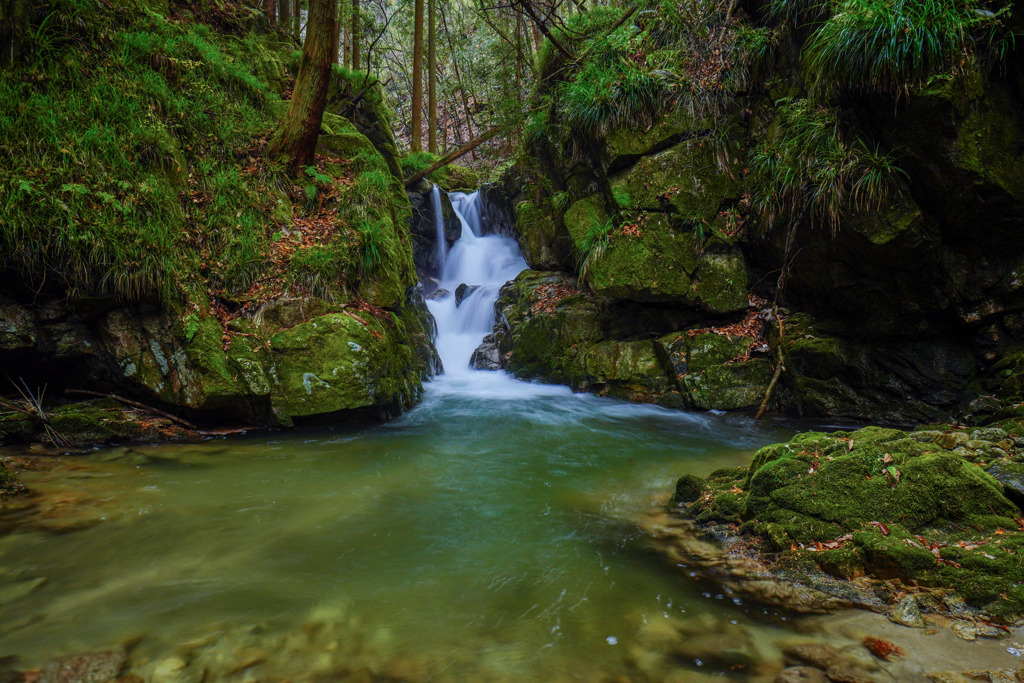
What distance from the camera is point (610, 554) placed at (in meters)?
3.19

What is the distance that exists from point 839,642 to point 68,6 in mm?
10027

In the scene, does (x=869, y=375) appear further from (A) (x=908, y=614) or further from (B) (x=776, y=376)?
(A) (x=908, y=614)

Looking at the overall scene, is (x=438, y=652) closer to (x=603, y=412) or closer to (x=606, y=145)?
(x=603, y=412)

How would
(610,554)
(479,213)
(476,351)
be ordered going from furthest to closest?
(479,213) < (476,351) < (610,554)

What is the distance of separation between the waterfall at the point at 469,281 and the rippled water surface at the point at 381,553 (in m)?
5.14

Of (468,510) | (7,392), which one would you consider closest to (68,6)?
(7,392)

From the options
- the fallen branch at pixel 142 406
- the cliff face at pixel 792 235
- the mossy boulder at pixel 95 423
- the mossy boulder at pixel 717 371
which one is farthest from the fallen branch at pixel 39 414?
the mossy boulder at pixel 717 371

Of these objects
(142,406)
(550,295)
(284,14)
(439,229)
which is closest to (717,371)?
(550,295)

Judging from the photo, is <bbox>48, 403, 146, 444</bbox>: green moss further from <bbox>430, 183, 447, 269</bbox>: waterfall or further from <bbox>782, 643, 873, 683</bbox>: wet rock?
<bbox>430, 183, 447, 269</bbox>: waterfall

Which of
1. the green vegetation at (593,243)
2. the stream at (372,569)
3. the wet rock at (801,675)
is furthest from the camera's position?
the green vegetation at (593,243)

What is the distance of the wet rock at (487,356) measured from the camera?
9.95m

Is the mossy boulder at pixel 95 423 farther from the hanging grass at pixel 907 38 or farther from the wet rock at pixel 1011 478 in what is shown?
the hanging grass at pixel 907 38

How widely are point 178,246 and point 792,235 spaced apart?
8.05 metres

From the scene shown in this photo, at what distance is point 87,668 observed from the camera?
83.4 inches
